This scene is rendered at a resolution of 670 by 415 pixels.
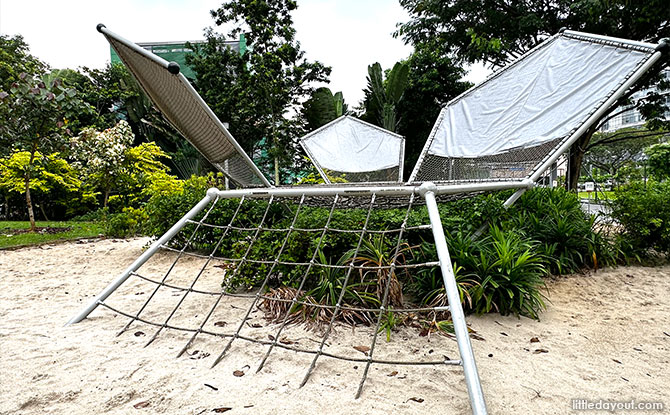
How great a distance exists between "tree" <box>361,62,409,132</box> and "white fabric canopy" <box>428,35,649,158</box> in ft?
24.3

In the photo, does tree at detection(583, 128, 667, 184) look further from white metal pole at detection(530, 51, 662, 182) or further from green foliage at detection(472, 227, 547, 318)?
green foliage at detection(472, 227, 547, 318)

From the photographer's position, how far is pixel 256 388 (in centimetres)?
156

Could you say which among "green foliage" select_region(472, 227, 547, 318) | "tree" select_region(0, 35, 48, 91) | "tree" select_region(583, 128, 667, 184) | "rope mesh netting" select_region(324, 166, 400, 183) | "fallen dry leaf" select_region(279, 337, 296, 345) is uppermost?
"tree" select_region(0, 35, 48, 91)

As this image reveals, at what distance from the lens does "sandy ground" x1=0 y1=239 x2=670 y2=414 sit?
4.79 ft

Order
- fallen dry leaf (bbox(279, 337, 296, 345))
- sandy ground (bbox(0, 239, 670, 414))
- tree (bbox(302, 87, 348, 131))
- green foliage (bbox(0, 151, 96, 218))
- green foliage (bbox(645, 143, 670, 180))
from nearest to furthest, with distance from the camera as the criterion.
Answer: sandy ground (bbox(0, 239, 670, 414))
fallen dry leaf (bbox(279, 337, 296, 345))
green foliage (bbox(0, 151, 96, 218))
tree (bbox(302, 87, 348, 131))
green foliage (bbox(645, 143, 670, 180))

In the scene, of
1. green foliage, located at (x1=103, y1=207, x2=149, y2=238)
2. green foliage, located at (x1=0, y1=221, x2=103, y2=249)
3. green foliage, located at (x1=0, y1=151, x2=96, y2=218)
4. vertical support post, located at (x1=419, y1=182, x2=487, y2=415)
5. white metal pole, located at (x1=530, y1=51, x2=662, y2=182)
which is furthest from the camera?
green foliage, located at (x1=0, y1=151, x2=96, y2=218)

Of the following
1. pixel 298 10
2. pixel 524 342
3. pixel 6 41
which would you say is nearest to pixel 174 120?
pixel 524 342

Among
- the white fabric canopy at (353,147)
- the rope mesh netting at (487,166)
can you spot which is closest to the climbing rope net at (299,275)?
the rope mesh netting at (487,166)

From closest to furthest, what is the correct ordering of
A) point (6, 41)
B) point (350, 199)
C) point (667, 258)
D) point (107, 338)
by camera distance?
point (107, 338)
point (350, 199)
point (667, 258)
point (6, 41)

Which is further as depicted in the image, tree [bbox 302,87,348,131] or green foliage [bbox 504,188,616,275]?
tree [bbox 302,87,348,131]

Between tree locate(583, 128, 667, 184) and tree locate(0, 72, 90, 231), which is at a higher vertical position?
tree locate(583, 128, 667, 184)

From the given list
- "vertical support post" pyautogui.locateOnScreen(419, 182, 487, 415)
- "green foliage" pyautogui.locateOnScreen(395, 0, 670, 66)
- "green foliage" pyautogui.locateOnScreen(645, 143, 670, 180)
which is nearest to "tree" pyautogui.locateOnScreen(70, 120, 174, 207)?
"green foliage" pyautogui.locateOnScreen(395, 0, 670, 66)

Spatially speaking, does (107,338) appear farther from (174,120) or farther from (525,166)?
(525,166)

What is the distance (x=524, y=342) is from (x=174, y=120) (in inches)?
101
